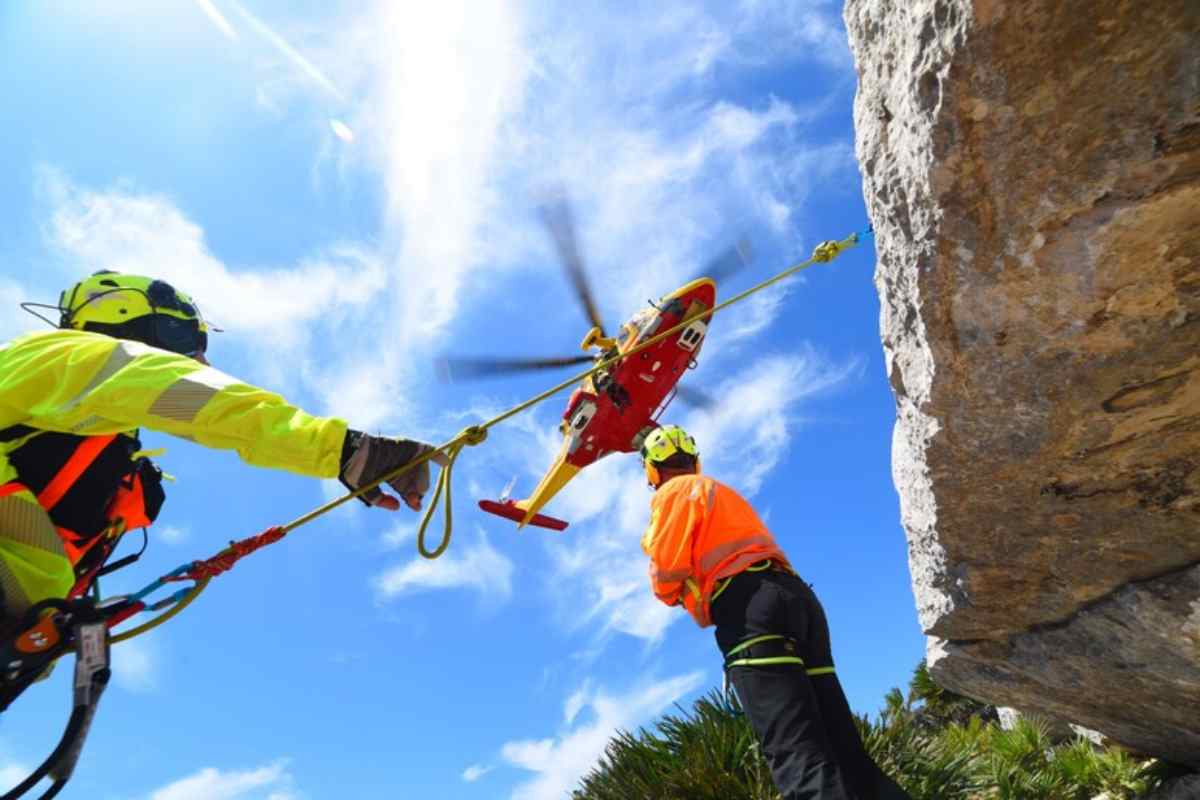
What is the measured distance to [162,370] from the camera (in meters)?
2.51

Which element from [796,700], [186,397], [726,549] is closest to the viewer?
[186,397]

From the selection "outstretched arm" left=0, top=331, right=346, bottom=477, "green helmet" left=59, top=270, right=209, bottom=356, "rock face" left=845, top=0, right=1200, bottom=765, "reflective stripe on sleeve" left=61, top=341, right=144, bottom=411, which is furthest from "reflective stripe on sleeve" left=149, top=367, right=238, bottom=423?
"rock face" left=845, top=0, right=1200, bottom=765

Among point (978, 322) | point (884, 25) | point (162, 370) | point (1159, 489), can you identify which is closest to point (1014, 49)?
point (884, 25)

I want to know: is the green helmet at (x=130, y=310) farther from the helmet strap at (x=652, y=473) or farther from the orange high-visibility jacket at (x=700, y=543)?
the helmet strap at (x=652, y=473)

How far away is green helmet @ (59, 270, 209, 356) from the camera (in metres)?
3.33

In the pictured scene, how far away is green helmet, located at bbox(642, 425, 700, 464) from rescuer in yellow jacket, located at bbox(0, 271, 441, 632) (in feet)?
9.53

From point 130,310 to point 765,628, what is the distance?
11.4 feet

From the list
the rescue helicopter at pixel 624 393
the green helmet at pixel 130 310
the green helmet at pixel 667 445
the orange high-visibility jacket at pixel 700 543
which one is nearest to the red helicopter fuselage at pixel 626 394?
the rescue helicopter at pixel 624 393

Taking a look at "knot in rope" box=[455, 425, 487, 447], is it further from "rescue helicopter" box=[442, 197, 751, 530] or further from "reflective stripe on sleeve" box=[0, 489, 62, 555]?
"rescue helicopter" box=[442, 197, 751, 530]

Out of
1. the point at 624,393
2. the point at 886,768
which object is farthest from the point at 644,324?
the point at 886,768

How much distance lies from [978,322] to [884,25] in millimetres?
1222

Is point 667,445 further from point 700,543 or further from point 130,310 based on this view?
point 130,310

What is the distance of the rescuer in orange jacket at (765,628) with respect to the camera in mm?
3488

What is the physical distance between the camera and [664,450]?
545 cm
